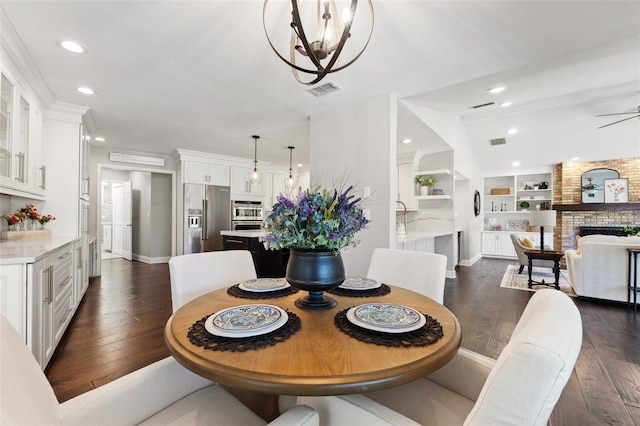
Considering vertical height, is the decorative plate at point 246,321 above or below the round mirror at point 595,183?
below

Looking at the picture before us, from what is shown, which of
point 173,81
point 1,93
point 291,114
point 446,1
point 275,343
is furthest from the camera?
point 291,114

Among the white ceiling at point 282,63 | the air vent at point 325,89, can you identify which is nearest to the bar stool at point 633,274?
the white ceiling at point 282,63

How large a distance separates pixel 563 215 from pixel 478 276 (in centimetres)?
391

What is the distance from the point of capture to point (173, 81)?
275cm

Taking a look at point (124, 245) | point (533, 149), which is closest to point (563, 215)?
point (533, 149)

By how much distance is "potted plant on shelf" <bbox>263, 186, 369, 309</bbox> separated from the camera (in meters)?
1.12

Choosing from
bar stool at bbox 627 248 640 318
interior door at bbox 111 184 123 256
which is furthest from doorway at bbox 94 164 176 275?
bar stool at bbox 627 248 640 318

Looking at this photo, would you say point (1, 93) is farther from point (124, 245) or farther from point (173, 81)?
point (124, 245)

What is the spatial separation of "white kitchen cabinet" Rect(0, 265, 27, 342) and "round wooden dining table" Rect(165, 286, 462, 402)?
4.30 ft

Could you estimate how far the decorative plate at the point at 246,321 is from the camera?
909 mm

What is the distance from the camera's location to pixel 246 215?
6656 mm

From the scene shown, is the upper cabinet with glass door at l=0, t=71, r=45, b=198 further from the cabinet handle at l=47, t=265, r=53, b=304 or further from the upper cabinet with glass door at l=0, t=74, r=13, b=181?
the cabinet handle at l=47, t=265, r=53, b=304

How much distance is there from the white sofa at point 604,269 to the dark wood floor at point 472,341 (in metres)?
0.17

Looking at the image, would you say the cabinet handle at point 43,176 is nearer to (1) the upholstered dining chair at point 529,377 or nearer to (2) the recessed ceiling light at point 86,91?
(2) the recessed ceiling light at point 86,91
